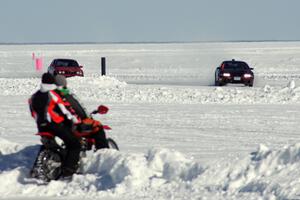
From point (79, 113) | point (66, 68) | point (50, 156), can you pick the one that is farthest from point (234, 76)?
point (50, 156)

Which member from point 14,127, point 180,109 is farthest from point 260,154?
point 180,109

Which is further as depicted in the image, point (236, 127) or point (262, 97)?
point (262, 97)

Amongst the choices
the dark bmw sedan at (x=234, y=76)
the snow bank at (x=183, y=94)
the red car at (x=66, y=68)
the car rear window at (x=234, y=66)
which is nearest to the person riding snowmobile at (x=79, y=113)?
the snow bank at (x=183, y=94)

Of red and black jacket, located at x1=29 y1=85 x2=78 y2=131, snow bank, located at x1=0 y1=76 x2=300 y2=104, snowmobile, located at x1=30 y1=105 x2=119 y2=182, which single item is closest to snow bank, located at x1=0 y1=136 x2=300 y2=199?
snowmobile, located at x1=30 y1=105 x2=119 y2=182

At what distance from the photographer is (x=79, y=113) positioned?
12.1 metres

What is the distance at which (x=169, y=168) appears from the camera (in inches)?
432

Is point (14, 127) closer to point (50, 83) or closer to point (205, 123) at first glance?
point (205, 123)

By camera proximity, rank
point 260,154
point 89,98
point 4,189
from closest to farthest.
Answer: point 260,154
point 4,189
point 89,98

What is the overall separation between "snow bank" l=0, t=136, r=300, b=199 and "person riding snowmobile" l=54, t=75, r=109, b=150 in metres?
0.28

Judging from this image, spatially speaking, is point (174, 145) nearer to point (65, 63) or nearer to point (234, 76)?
point (234, 76)

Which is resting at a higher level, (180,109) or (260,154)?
(260,154)

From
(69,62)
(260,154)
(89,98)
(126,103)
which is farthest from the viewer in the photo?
(69,62)

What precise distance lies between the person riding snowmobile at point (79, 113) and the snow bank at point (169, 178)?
0.93ft

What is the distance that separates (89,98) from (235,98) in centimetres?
499
